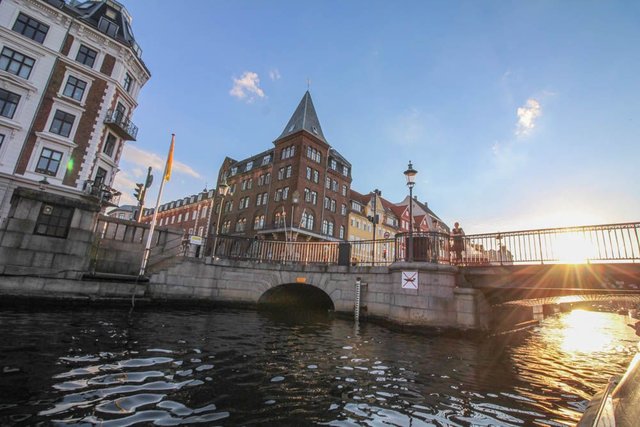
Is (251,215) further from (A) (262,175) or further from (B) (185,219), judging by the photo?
(B) (185,219)

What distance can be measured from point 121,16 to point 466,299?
123 feet

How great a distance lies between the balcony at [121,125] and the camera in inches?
984

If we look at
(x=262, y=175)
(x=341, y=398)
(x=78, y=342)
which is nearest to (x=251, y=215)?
(x=262, y=175)

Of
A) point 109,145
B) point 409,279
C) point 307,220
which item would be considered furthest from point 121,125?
point 409,279

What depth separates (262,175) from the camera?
41.8 metres

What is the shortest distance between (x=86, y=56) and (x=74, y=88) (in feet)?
10.5

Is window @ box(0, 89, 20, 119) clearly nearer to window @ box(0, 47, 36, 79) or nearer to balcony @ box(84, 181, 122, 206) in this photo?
window @ box(0, 47, 36, 79)

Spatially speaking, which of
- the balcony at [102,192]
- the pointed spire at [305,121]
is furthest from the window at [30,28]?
the pointed spire at [305,121]

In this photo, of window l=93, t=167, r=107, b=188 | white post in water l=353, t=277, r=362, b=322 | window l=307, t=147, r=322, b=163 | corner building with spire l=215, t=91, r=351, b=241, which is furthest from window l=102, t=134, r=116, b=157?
white post in water l=353, t=277, r=362, b=322

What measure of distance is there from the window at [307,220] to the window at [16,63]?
86.9ft

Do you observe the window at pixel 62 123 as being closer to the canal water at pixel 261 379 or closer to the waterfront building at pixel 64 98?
the waterfront building at pixel 64 98

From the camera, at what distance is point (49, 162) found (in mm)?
22094

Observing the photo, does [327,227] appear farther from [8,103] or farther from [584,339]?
[8,103]

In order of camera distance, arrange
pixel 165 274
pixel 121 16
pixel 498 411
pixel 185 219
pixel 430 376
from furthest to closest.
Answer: pixel 185 219
pixel 121 16
pixel 165 274
pixel 430 376
pixel 498 411
